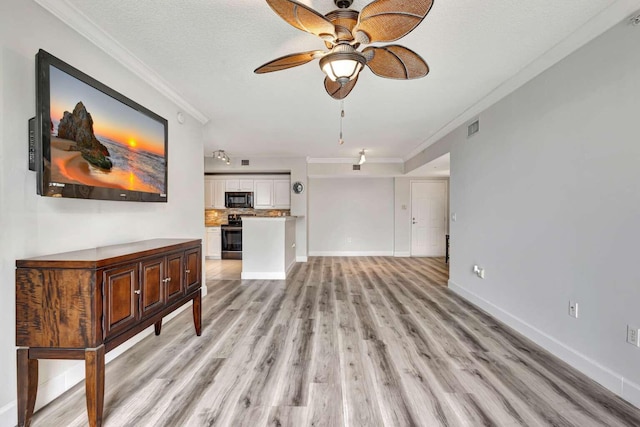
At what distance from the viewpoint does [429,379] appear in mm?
1923

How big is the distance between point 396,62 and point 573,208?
1.70 m

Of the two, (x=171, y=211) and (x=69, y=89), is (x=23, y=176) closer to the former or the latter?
(x=69, y=89)

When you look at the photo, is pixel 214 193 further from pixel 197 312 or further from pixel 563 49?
pixel 563 49

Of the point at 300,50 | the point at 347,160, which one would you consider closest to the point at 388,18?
the point at 300,50

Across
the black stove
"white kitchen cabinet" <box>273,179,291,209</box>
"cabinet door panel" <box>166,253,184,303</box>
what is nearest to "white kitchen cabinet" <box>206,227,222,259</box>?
the black stove

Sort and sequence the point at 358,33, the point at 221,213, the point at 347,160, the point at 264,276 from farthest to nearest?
the point at 221,213 → the point at 347,160 → the point at 264,276 → the point at 358,33

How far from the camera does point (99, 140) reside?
199 cm

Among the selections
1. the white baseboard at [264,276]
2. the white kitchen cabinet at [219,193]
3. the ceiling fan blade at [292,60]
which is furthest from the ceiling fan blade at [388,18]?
the white kitchen cabinet at [219,193]

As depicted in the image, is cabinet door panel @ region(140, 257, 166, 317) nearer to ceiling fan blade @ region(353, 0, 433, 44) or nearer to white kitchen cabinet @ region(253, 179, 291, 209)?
ceiling fan blade @ region(353, 0, 433, 44)

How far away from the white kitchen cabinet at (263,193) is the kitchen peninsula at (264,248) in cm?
222

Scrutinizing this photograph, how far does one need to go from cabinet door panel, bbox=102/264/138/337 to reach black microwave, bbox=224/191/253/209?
532 cm

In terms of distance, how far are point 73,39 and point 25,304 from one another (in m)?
1.71

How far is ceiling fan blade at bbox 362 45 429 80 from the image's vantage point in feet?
5.56

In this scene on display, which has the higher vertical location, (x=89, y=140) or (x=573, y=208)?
(x=89, y=140)
